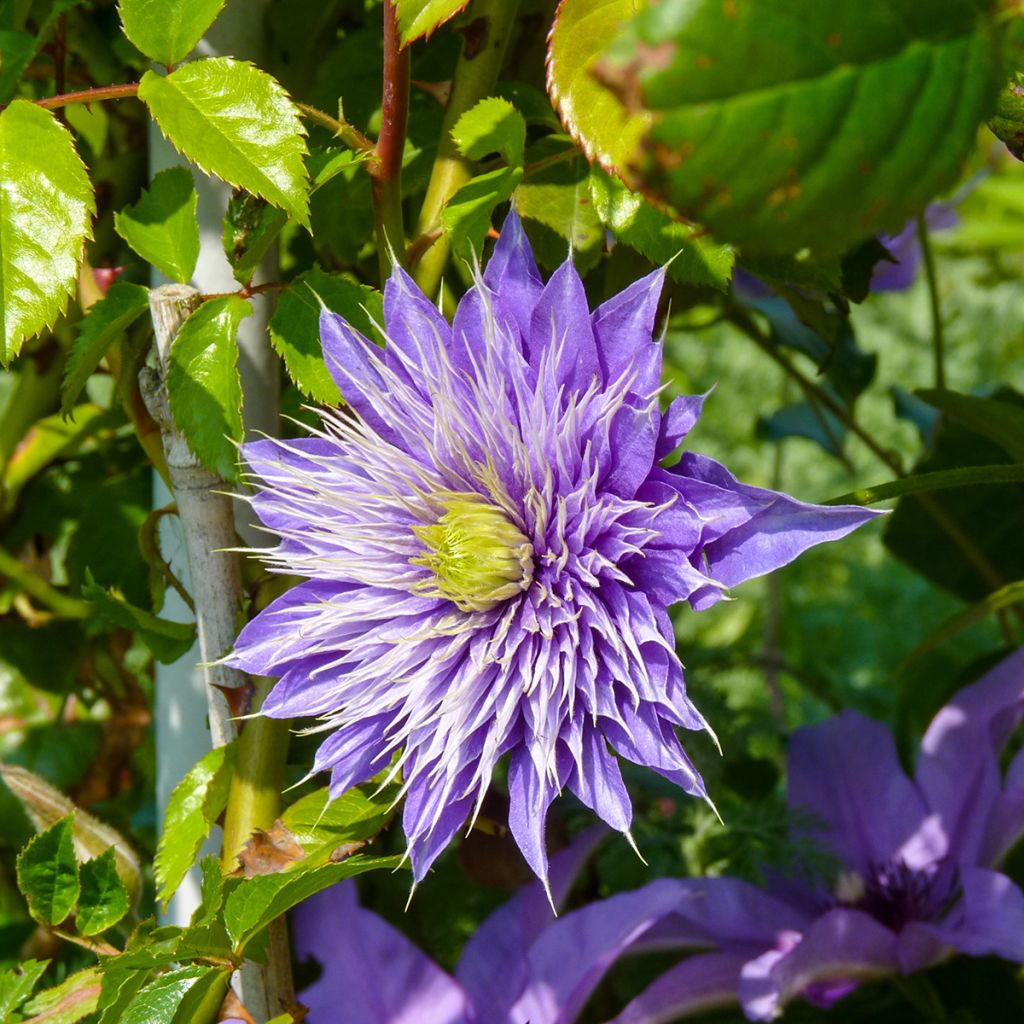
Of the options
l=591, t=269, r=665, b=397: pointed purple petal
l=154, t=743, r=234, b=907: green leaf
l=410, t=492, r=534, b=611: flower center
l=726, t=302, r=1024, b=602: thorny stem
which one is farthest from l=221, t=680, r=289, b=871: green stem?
l=726, t=302, r=1024, b=602: thorny stem

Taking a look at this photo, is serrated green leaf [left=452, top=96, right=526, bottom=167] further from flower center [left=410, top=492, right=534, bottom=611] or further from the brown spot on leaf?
the brown spot on leaf

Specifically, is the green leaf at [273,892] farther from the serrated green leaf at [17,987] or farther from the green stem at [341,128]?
the green stem at [341,128]

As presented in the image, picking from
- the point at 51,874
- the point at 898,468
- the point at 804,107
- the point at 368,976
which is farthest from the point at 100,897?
the point at 898,468

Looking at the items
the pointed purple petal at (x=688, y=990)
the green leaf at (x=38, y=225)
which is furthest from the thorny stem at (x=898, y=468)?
the green leaf at (x=38, y=225)

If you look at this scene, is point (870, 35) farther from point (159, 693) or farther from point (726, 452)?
point (726, 452)

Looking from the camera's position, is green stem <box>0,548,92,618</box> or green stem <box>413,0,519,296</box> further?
green stem <box>0,548,92,618</box>

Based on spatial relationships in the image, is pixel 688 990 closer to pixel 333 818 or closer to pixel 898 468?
pixel 333 818
